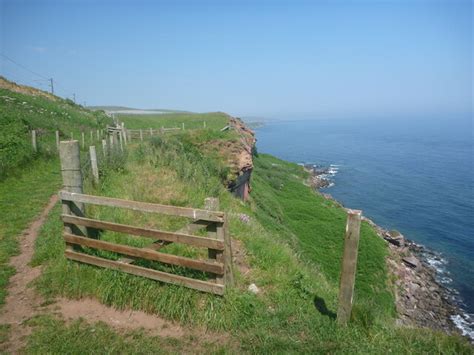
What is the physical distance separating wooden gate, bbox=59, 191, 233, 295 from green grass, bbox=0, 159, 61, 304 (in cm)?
182

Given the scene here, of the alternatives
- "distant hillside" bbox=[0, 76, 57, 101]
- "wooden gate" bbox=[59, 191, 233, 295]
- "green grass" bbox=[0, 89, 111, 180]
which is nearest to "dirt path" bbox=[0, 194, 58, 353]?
"wooden gate" bbox=[59, 191, 233, 295]

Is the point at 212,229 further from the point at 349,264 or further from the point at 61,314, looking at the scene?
the point at 61,314

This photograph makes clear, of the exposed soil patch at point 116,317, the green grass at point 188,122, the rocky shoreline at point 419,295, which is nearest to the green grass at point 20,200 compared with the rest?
the exposed soil patch at point 116,317

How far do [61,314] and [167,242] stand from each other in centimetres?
216

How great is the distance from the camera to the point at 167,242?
599 cm

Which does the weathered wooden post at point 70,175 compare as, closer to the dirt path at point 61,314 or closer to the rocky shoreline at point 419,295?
the dirt path at point 61,314

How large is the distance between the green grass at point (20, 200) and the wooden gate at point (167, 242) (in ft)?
5.98

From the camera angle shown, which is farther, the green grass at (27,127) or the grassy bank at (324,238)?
the grassy bank at (324,238)

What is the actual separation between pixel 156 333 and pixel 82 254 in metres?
2.40

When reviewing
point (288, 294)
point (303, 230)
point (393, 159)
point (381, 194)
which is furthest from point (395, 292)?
point (393, 159)

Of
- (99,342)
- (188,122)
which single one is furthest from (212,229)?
(188,122)

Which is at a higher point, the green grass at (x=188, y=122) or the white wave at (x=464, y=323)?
the green grass at (x=188, y=122)

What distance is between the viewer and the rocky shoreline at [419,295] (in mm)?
21922

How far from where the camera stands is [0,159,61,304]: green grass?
7945 millimetres
